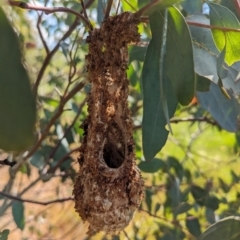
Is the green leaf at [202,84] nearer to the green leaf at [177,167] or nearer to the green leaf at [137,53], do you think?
the green leaf at [137,53]

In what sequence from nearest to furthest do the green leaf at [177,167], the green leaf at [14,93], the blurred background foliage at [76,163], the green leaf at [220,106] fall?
1. the green leaf at [14,93]
2. the green leaf at [220,106]
3. the blurred background foliage at [76,163]
4. the green leaf at [177,167]

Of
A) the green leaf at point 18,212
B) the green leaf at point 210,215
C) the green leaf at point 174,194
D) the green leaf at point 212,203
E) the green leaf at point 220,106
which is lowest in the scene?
the green leaf at point 210,215

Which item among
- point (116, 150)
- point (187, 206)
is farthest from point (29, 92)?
point (187, 206)

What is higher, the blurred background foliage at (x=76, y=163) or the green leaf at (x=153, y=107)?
the green leaf at (x=153, y=107)

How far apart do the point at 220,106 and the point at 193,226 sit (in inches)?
27.3

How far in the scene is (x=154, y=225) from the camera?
201 centimetres

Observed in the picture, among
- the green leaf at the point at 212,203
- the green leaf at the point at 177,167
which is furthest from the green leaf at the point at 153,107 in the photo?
the green leaf at the point at 177,167

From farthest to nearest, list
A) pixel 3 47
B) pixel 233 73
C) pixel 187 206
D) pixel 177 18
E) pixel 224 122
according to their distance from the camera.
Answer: pixel 187 206, pixel 224 122, pixel 233 73, pixel 177 18, pixel 3 47

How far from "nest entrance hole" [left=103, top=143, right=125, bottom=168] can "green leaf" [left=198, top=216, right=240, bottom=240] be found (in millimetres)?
253

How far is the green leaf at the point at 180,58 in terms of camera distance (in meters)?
0.86

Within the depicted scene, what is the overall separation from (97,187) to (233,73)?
0.37 meters

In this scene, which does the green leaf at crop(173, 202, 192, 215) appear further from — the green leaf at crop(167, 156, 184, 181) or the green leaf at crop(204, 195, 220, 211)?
the green leaf at crop(167, 156, 184, 181)

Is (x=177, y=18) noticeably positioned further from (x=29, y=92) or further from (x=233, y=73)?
(x=29, y=92)

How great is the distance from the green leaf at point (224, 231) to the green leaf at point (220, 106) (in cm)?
22
